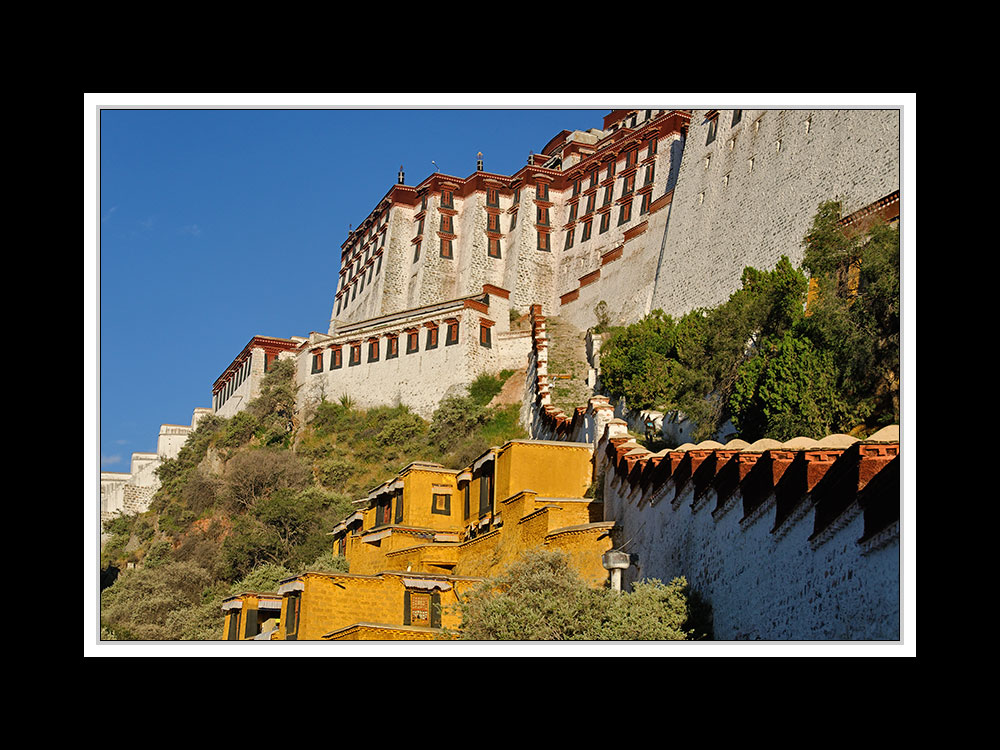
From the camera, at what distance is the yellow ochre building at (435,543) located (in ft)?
54.3

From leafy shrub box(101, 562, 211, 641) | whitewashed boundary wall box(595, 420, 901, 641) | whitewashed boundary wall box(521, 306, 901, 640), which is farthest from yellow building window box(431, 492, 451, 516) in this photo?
whitewashed boundary wall box(595, 420, 901, 641)

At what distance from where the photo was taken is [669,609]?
506 inches

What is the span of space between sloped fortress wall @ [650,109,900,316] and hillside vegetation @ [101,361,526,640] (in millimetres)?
6940

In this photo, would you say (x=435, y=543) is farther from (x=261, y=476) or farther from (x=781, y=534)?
(x=261, y=476)

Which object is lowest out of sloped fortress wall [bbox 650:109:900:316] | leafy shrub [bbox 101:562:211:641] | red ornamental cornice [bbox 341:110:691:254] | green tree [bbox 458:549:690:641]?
leafy shrub [bbox 101:562:211:641]

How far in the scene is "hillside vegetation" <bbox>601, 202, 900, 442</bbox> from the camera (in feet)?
57.7

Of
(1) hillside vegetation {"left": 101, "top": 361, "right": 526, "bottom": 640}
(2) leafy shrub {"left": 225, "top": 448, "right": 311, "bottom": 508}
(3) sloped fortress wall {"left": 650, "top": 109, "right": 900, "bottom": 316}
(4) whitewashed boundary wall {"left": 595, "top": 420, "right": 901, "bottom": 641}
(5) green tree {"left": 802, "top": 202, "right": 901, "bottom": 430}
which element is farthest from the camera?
(2) leafy shrub {"left": 225, "top": 448, "right": 311, "bottom": 508}

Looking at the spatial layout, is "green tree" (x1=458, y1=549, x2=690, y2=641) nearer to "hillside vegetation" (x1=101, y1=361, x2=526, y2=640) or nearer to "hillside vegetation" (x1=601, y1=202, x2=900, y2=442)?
"hillside vegetation" (x1=601, y1=202, x2=900, y2=442)

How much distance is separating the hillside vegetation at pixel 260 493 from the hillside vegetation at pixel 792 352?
6.16m

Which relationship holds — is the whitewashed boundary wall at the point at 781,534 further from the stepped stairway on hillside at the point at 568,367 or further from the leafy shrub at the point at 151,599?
the stepped stairway on hillside at the point at 568,367

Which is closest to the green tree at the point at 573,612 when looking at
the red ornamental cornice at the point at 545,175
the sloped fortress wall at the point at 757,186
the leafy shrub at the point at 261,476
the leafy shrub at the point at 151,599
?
the leafy shrub at the point at 151,599

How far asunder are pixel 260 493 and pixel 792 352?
17.4m
